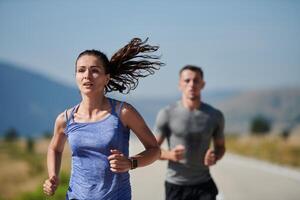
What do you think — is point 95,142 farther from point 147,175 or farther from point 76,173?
point 147,175

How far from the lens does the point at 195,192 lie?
223 inches

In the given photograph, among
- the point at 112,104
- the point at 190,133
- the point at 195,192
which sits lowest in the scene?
the point at 195,192

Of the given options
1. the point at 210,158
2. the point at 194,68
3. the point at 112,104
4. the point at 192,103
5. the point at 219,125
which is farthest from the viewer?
the point at 194,68

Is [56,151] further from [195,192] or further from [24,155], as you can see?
Result: [24,155]

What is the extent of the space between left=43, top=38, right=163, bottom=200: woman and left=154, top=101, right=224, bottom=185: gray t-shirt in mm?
1761

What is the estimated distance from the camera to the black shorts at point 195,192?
18.5 ft

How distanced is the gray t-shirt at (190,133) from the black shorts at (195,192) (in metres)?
0.04

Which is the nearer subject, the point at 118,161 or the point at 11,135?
the point at 118,161

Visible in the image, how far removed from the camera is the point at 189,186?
18.6 feet

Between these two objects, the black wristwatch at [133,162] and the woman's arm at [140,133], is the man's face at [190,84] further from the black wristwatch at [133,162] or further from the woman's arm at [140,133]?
the black wristwatch at [133,162]

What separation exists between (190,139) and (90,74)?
6.86 ft

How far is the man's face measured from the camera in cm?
596

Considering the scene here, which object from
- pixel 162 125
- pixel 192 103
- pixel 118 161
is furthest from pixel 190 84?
pixel 118 161

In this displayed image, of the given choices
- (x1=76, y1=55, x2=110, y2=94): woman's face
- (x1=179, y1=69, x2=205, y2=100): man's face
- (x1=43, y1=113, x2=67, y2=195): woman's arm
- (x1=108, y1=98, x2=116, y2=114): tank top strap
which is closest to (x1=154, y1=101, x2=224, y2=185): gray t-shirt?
(x1=179, y1=69, x2=205, y2=100): man's face
